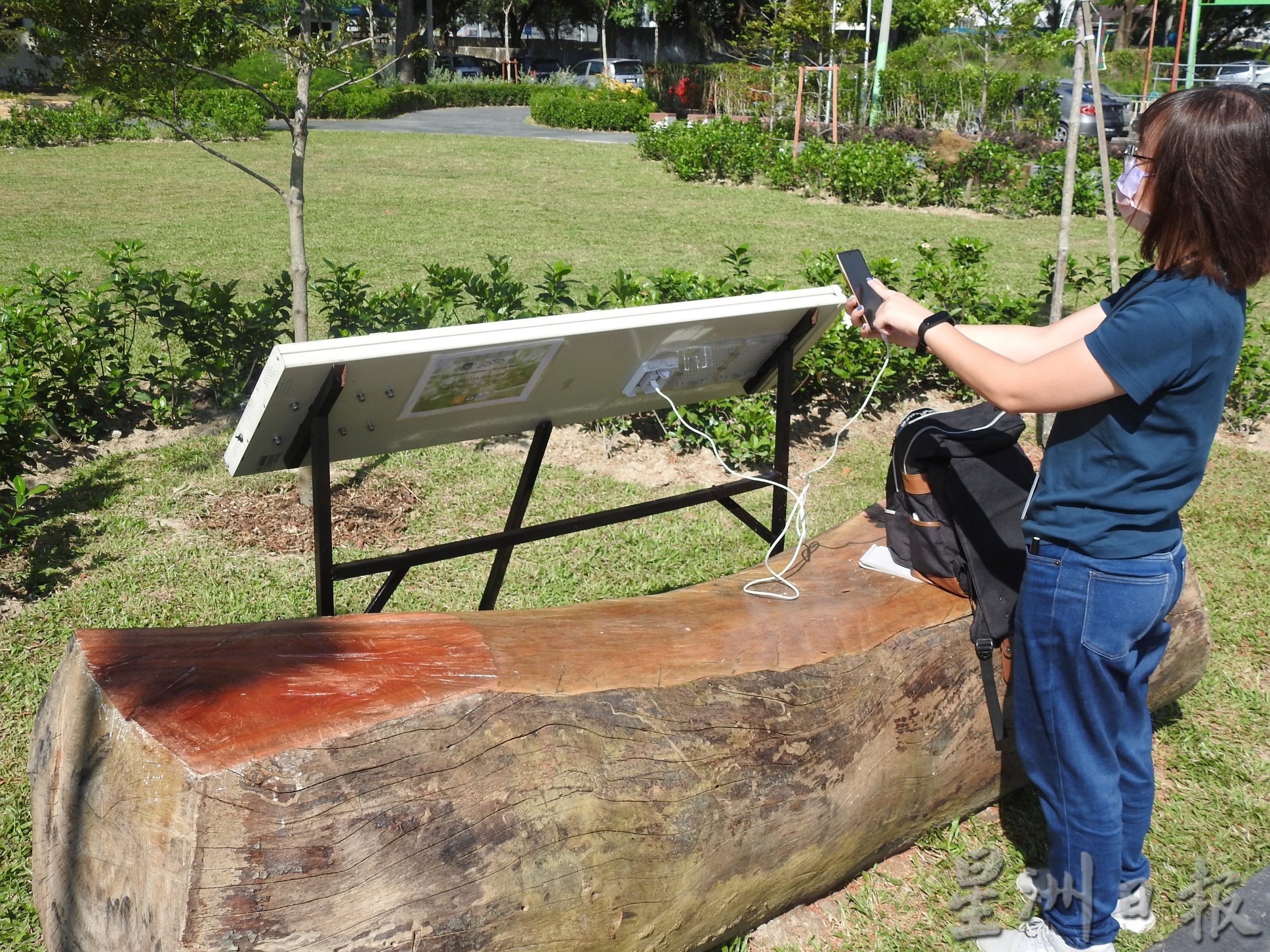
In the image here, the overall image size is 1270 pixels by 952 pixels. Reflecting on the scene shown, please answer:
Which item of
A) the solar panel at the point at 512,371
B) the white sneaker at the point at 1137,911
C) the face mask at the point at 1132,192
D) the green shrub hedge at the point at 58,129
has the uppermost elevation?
the green shrub hedge at the point at 58,129

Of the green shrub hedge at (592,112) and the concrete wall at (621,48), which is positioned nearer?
the green shrub hedge at (592,112)

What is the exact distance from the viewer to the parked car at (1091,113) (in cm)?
1859

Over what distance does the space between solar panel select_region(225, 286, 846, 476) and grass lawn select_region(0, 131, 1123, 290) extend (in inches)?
251

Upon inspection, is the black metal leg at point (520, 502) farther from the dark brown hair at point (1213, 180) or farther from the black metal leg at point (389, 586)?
the dark brown hair at point (1213, 180)

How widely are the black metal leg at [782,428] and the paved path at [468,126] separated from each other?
65.8 ft

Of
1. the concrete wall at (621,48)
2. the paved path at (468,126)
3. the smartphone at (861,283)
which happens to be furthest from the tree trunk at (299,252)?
the concrete wall at (621,48)

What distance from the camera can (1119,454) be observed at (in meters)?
1.95

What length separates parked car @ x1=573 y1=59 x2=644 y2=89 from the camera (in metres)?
35.1

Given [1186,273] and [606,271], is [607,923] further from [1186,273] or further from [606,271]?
[606,271]

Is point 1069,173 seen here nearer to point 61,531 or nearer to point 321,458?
point 321,458

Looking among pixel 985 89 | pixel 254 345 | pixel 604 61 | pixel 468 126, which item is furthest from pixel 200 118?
pixel 604 61

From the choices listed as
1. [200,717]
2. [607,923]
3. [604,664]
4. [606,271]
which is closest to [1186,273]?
[604,664]

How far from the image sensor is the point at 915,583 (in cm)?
273

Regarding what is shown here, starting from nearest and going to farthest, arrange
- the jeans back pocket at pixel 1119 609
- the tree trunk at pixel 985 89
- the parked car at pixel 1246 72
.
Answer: the jeans back pocket at pixel 1119 609 → the tree trunk at pixel 985 89 → the parked car at pixel 1246 72
